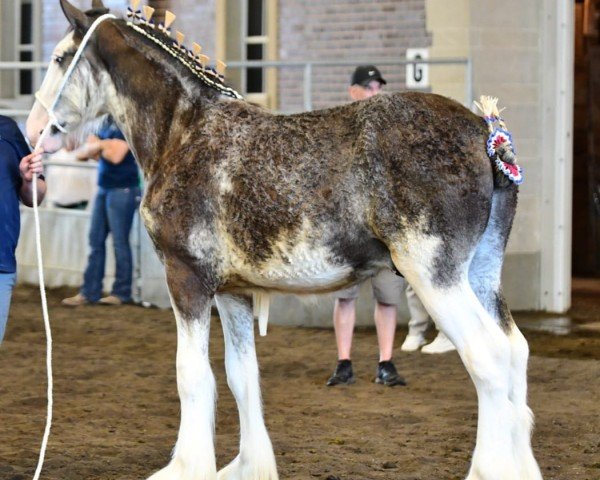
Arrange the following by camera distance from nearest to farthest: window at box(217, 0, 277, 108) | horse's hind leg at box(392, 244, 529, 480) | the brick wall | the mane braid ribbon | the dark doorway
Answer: horse's hind leg at box(392, 244, 529, 480) < the mane braid ribbon < the brick wall < window at box(217, 0, 277, 108) < the dark doorway

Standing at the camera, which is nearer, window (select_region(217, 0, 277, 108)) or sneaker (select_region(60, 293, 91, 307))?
sneaker (select_region(60, 293, 91, 307))

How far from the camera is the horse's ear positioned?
6129mm

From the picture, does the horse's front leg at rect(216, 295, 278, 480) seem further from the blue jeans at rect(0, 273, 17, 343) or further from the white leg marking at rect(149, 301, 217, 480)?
the blue jeans at rect(0, 273, 17, 343)

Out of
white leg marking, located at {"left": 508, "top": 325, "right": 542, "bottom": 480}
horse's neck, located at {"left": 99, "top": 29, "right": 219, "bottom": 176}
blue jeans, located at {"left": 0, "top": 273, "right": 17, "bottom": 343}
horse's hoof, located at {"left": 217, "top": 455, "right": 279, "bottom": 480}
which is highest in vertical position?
horse's neck, located at {"left": 99, "top": 29, "right": 219, "bottom": 176}

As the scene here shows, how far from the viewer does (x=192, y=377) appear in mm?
5957

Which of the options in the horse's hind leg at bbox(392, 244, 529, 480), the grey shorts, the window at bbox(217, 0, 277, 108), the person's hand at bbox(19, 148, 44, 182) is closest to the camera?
the horse's hind leg at bbox(392, 244, 529, 480)

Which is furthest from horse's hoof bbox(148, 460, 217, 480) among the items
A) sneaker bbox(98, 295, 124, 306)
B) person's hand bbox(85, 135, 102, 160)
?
sneaker bbox(98, 295, 124, 306)

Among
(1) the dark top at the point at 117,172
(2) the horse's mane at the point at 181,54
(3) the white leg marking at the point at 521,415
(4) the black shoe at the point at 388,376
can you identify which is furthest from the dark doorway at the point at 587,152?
(2) the horse's mane at the point at 181,54

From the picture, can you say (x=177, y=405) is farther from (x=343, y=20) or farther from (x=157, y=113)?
(x=343, y=20)

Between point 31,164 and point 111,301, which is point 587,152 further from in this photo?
point 31,164

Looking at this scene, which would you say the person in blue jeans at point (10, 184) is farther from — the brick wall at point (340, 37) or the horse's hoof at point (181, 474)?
the brick wall at point (340, 37)

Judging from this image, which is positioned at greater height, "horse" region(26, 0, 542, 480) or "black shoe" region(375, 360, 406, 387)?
"horse" region(26, 0, 542, 480)

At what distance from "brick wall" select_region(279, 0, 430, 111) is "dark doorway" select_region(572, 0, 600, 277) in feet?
12.1

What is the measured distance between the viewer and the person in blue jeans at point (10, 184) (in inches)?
237
